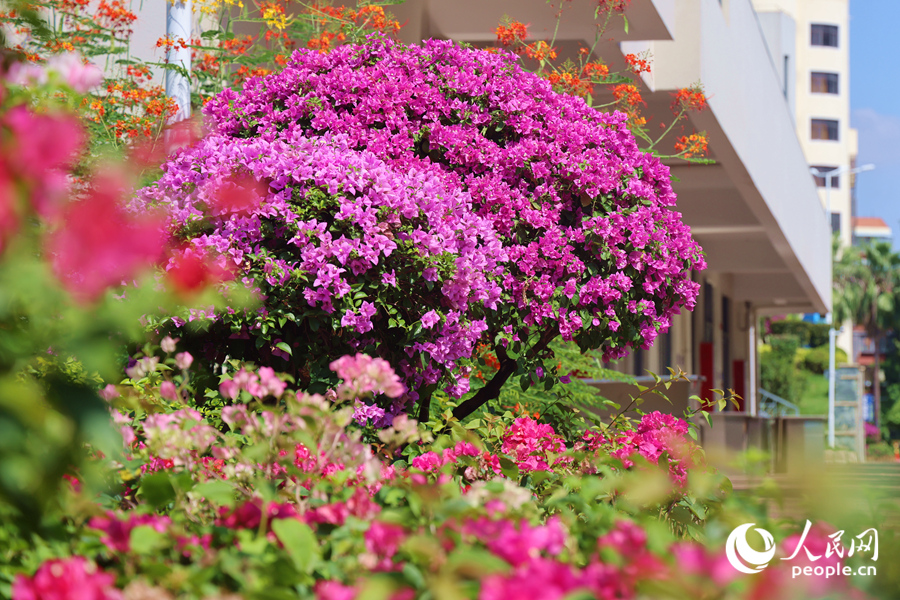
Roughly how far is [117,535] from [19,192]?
0.74m

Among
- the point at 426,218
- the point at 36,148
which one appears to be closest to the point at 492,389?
the point at 426,218

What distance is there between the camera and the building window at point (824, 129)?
6994cm

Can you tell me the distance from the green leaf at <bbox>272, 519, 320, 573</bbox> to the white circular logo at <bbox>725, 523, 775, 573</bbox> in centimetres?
88

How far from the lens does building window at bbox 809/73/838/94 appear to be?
6994 centimetres

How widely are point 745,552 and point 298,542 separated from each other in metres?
0.98

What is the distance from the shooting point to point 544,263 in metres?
4.27

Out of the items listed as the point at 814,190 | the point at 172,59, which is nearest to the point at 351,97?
the point at 172,59

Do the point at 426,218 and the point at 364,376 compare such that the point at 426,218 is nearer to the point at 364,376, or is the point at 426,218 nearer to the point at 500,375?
the point at 500,375

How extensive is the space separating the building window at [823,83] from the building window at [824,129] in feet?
7.26

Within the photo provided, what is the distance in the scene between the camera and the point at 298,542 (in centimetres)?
164

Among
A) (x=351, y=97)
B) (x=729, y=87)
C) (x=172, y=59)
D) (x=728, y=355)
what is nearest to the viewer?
(x=351, y=97)

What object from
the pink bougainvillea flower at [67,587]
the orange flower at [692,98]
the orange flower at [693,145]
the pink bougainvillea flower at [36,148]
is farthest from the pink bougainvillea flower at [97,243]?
the orange flower at [692,98]

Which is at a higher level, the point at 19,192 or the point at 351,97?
the point at 351,97

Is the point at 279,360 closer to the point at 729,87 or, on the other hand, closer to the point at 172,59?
the point at 172,59
